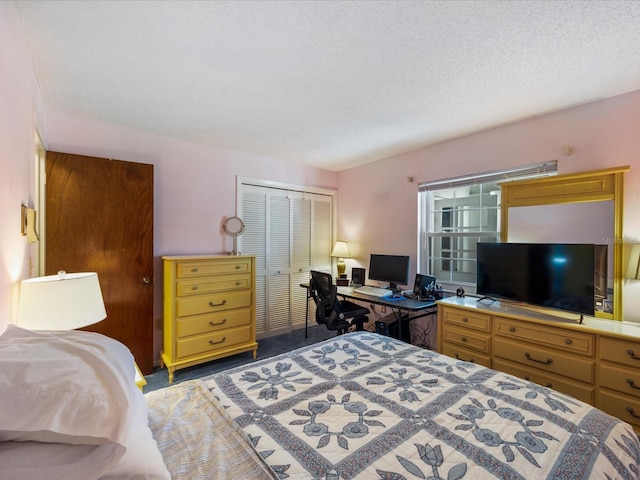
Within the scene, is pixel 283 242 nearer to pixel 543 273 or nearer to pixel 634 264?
pixel 543 273

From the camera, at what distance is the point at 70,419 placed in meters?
0.65

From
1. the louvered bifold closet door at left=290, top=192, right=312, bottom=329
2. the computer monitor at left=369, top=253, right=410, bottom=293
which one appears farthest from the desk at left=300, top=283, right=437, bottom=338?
the louvered bifold closet door at left=290, top=192, right=312, bottom=329

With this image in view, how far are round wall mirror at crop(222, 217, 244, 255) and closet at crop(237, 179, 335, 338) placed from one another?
97 millimetres

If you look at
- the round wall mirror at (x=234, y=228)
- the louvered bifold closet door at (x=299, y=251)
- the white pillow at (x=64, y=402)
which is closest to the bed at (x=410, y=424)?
the white pillow at (x=64, y=402)

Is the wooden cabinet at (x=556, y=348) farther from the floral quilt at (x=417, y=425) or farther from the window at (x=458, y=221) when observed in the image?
the floral quilt at (x=417, y=425)

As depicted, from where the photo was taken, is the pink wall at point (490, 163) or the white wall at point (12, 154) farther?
the pink wall at point (490, 163)

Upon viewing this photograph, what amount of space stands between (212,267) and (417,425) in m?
2.48

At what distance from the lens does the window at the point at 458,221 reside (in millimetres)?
3078

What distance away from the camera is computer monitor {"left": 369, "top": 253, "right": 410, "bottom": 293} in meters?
3.57

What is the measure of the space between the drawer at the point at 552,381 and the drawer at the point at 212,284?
2.48m

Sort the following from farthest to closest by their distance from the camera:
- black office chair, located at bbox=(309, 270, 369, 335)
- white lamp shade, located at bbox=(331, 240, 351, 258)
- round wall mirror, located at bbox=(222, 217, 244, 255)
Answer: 1. white lamp shade, located at bbox=(331, 240, 351, 258)
2. round wall mirror, located at bbox=(222, 217, 244, 255)
3. black office chair, located at bbox=(309, 270, 369, 335)

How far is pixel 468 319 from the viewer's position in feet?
8.56

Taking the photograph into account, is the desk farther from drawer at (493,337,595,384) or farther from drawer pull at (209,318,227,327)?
drawer pull at (209,318,227,327)

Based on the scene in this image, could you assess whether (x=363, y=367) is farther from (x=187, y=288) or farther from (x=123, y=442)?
(x=187, y=288)
